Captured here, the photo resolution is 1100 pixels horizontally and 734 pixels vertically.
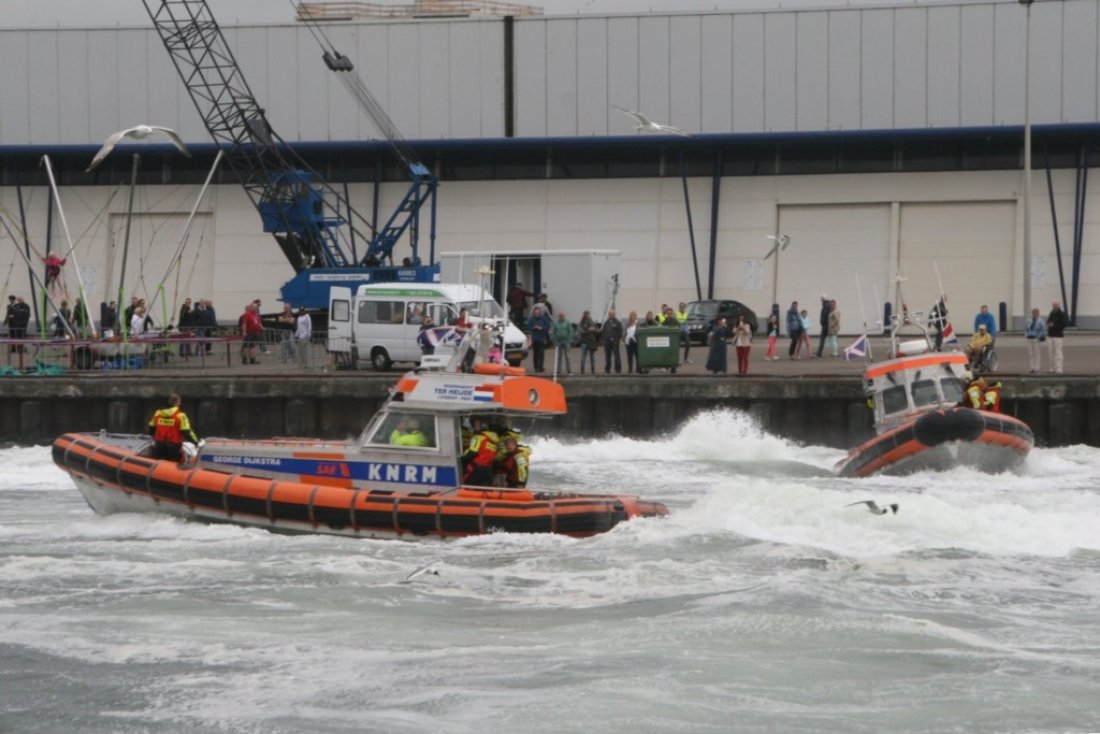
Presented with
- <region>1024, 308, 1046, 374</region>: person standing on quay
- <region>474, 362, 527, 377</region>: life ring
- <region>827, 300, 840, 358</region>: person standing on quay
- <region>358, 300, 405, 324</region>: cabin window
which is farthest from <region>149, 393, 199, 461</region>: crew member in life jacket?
<region>827, 300, 840, 358</region>: person standing on quay

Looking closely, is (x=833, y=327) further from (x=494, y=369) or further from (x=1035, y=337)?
(x=494, y=369)

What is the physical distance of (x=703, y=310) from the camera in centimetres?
3984

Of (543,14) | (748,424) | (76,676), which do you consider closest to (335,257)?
(543,14)

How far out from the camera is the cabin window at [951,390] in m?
24.2

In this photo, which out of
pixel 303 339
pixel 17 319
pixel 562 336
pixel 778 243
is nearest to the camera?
pixel 562 336

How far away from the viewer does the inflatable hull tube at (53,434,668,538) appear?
17.5m

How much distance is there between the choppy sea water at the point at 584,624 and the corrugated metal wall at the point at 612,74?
24.0m

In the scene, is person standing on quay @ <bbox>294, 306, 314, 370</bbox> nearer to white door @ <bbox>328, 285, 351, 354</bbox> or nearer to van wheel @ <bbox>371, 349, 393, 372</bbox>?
white door @ <bbox>328, 285, 351, 354</bbox>

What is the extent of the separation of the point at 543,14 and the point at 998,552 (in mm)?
30305

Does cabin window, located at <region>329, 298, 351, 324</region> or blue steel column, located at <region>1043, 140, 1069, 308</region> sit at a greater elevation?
blue steel column, located at <region>1043, 140, 1069, 308</region>

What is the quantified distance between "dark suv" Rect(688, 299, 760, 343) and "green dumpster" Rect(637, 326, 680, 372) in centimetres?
764

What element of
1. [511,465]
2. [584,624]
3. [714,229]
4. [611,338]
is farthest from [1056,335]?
[584,624]

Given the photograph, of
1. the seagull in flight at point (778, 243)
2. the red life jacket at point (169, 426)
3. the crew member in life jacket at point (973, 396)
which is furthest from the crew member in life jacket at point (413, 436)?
the seagull in flight at point (778, 243)

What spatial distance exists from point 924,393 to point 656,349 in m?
7.33
